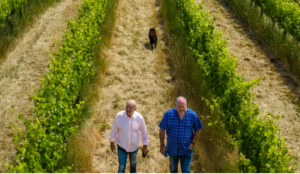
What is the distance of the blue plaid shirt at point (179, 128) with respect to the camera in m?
4.45

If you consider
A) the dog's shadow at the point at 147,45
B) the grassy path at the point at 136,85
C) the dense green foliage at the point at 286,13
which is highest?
the dense green foliage at the point at 286,13

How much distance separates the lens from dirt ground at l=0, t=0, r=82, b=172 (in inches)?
260

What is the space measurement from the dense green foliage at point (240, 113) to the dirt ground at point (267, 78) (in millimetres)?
455

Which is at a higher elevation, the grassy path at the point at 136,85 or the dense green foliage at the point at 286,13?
the dense green foliage at the point at 286,13

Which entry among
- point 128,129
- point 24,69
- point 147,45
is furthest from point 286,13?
point 24,69

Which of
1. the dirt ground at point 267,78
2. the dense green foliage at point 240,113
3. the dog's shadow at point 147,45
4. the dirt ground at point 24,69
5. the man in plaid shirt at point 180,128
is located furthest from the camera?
the dog's shadow at point 147,45

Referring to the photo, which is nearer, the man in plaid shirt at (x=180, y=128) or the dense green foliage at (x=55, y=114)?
the dense green foliage at (x=55, y=114)

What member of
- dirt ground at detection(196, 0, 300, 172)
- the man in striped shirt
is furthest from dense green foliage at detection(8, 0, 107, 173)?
dirt ground at detection(196, 0, 300, 172)

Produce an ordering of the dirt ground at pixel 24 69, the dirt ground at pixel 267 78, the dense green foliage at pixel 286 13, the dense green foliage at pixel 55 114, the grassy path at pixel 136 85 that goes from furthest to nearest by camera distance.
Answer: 1. the dense green foliage at pixel 286 13
2. the dirt ground at pixel 267 78
3. the dirt ground at pixel 24 69
4. the grassy path at pixel 136 85
5. the dense green foliage at pixel 55 114

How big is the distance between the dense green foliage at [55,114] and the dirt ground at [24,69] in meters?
0.64

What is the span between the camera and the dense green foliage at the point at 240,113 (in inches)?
158

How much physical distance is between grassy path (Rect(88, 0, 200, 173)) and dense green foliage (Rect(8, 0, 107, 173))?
3.07 ft

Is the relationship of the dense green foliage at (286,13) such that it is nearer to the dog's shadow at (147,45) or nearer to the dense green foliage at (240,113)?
the dense green foliage at (240,113)

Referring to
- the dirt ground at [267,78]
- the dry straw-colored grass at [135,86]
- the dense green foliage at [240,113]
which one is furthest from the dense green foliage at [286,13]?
the dry straw-colored grass at [135,86]
